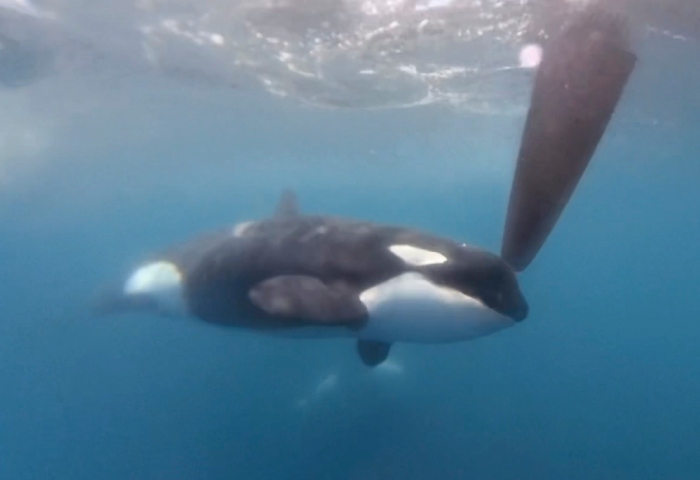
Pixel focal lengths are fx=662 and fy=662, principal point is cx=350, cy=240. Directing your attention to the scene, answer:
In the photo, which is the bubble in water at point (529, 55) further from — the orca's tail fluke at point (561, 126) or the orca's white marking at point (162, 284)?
the orca's tail fluke at point (561, 126)

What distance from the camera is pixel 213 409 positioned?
55.4 ft

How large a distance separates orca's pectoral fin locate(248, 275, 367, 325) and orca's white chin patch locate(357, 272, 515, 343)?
0.97 ft

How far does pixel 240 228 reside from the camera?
→ 10.5 metres

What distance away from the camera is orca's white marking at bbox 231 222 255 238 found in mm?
10156

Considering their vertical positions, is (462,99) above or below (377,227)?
above

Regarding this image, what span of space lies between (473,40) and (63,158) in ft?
106

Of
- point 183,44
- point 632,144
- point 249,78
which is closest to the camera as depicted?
point 183,44

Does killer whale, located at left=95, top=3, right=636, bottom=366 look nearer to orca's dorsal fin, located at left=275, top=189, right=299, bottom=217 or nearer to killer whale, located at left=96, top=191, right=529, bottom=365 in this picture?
killer whale, located at left=96, top=191, right=529, bottom=365

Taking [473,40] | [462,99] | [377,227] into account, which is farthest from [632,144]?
[377,227]

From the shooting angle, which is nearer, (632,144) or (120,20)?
(120,20)

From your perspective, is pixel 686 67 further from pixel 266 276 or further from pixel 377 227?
pixel 266 276

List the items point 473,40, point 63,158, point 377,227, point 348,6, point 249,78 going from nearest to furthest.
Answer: point 377,227 → point 348,6 → point 473,40 → point 249,78 → point 63,158

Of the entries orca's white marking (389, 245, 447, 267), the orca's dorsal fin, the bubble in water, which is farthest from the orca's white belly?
the bubble in water

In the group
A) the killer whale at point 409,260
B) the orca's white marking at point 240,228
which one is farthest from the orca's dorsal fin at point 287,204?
the killer whale at point 409,260
